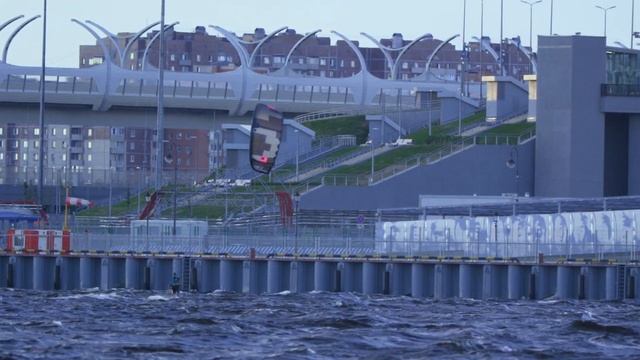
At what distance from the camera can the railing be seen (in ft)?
406

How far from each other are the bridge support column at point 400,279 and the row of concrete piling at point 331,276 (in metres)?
0.04

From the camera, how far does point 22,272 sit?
303ft

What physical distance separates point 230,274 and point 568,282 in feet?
47.5

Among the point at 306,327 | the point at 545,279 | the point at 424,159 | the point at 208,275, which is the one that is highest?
the point at 424,159

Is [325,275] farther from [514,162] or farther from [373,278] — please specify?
[514,162]

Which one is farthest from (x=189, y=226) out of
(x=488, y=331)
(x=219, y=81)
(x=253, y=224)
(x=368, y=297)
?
(x=219, y=81)

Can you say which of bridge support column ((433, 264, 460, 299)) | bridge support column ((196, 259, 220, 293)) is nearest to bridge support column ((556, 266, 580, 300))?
bridge support column ((433, 264, 460, 299))

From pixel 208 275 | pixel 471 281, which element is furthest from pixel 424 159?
pixel 471 281

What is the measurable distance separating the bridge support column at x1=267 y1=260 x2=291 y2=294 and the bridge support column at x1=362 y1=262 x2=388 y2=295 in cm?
326

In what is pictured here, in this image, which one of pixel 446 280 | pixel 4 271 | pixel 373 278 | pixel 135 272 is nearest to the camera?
pixel 446 280

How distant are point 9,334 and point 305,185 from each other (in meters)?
60.2

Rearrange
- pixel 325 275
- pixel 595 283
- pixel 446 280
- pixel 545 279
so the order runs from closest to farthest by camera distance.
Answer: pixel 595 283 → pixel 545 279 → pixel 446 280 → pixel 325 275

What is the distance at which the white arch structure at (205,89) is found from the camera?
14862 cm

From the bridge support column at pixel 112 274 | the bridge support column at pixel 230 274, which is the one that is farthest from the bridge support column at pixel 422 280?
the bridge support column at pixel 112 274
